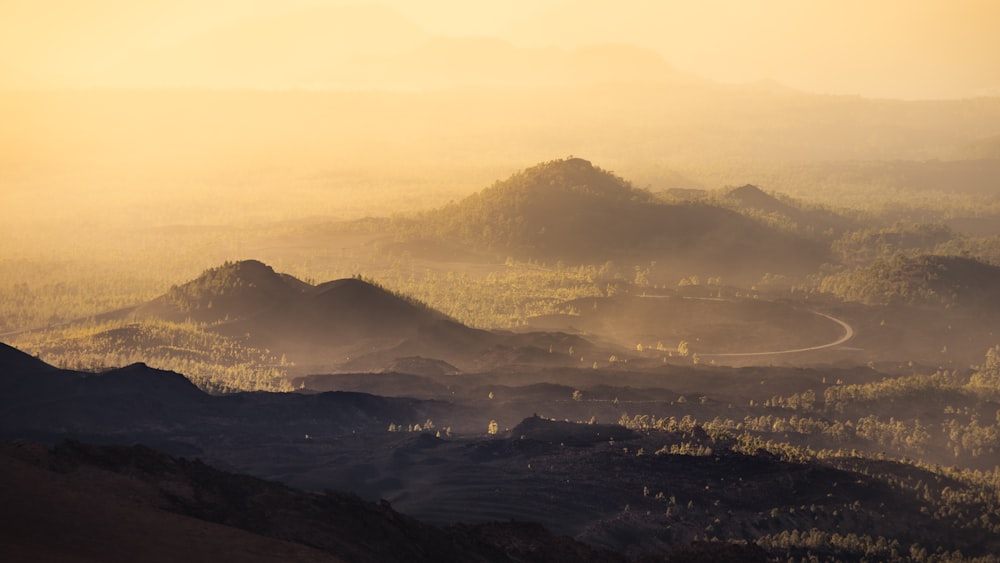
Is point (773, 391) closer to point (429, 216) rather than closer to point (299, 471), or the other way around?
point (299, 471)

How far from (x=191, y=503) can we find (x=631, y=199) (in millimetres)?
119471

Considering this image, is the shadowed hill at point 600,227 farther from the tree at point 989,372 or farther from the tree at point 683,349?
the tree at point 989,372

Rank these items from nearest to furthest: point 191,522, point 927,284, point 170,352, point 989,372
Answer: point 191,522, point 170,352, point 989,372, point 927,284

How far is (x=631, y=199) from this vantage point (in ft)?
476

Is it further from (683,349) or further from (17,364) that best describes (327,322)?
(17,364)

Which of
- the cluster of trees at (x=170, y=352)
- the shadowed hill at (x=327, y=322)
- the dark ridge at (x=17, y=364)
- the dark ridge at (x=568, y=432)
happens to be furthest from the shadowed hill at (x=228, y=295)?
the dark ridge at (x=568, y=432)

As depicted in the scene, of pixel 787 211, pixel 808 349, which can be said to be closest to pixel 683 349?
pixel 808 349

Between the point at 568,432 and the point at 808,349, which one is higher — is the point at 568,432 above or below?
above

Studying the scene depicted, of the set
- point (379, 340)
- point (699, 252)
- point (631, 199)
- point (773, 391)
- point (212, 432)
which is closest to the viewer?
point (212, 432)

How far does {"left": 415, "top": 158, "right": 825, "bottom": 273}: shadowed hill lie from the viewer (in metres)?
134

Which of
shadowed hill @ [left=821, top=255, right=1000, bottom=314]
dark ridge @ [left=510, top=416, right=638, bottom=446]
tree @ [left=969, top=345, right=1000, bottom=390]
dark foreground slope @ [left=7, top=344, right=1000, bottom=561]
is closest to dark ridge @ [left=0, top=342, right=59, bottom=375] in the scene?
dark foreground slope @ [left=7, top=344, right=1000, bottom=561]

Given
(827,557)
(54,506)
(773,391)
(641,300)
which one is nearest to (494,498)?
(827,557)

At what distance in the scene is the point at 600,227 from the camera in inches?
5438

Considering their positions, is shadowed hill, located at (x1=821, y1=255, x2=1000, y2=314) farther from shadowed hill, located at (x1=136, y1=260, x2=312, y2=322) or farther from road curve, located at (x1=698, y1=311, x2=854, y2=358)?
shadowed hill, located at (x1=136, y1=260, x2=312, y2=322)
